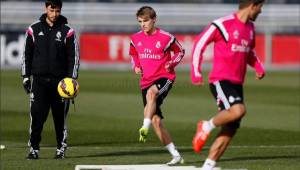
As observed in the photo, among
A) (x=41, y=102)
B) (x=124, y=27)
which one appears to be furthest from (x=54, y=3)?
(x=124, y=27)

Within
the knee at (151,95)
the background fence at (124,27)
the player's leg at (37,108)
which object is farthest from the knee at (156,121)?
the background fence at (124,27)

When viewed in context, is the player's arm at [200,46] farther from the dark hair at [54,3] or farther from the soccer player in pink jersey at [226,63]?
the dark hair at [54,3]

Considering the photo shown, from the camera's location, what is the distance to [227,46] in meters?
11.5

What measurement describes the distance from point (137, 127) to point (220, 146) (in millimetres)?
9694

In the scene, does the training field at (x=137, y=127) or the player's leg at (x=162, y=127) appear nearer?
the player's leg at (x=162, y=127)

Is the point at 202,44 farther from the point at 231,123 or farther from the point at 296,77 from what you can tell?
the point at 296,77

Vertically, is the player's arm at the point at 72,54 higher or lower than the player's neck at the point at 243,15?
lower

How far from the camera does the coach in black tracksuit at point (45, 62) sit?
14.3 metres

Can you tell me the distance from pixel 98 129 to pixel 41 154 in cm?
533

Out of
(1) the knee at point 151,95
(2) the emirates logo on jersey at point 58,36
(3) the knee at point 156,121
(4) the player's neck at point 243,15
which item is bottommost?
(3) the knee at point 156,121

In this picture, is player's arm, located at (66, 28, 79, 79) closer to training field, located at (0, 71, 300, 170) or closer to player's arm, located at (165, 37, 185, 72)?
training field, located at (0, 71, 300, 170)

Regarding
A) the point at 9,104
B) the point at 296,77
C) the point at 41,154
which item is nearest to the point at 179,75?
the point at 296,77

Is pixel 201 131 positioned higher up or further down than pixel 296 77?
higher up

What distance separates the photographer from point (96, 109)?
25422mm
